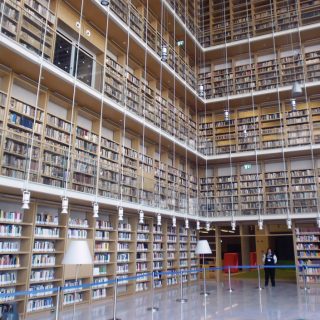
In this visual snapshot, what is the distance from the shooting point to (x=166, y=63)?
9.38 m

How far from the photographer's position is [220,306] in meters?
6.16

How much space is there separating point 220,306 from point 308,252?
15.0 feet

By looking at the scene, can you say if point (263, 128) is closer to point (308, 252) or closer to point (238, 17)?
point (308, 252)

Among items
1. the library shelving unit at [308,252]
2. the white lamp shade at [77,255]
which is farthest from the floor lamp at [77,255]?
the library shelving unit at [308,252]

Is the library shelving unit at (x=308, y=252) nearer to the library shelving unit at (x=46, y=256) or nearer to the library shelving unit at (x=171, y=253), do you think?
the library shelving unit at (x=171, y=253)

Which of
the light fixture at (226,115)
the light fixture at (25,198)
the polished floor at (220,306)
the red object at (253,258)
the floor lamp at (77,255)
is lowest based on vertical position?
the polished floor at (220,306)

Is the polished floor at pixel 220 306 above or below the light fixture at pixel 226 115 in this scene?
below

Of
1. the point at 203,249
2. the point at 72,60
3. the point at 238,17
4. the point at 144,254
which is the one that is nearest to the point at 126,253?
the point at 144,254

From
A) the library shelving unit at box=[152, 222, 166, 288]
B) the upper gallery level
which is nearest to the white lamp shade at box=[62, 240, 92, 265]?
the library shelving unit at box=[152, 222, 166, 288]

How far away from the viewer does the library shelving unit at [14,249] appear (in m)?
5.12

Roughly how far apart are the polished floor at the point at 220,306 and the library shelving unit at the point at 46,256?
443mm

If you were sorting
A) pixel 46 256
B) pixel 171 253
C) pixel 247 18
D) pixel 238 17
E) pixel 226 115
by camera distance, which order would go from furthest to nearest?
1. pixel 238 17
2. pixel 247 18
3. pixel 226 115
4. pixel 171 253
5. pixel 46 256

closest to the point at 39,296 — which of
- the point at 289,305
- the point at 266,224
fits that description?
the point at 289,305

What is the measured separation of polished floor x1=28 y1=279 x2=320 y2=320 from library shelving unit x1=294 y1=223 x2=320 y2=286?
1.24m
